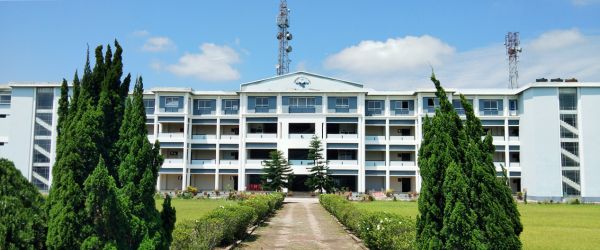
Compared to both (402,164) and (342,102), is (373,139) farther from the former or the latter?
(342,102)

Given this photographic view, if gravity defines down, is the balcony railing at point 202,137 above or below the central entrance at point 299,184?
above

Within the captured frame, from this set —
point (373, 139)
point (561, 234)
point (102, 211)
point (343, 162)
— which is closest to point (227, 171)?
point (343, 162)

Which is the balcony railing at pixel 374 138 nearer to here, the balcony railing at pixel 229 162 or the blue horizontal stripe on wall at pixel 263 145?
the blue horizontal stripe on wall at pixel 263 145

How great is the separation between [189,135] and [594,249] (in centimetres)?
3792

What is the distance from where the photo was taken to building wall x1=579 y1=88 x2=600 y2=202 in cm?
4103

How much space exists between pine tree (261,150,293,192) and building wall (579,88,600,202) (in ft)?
83.9

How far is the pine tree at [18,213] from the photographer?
17.6 feet

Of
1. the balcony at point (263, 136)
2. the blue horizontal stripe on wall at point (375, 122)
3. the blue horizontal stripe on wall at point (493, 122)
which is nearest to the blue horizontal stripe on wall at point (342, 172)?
the blue horizontal stripe on wall at point (375, 122)

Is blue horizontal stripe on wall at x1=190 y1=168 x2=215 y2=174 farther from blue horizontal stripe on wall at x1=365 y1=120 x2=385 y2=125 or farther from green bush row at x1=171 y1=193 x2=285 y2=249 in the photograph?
green bush row at x1=171 y1=193 x2=285 y2=249

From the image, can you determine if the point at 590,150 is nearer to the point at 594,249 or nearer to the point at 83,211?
the point at 594,249

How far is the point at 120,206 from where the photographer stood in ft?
21.7

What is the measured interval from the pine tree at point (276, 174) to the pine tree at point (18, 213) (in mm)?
37175

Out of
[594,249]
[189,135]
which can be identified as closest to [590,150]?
[594,249]

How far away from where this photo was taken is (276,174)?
43062 mm
